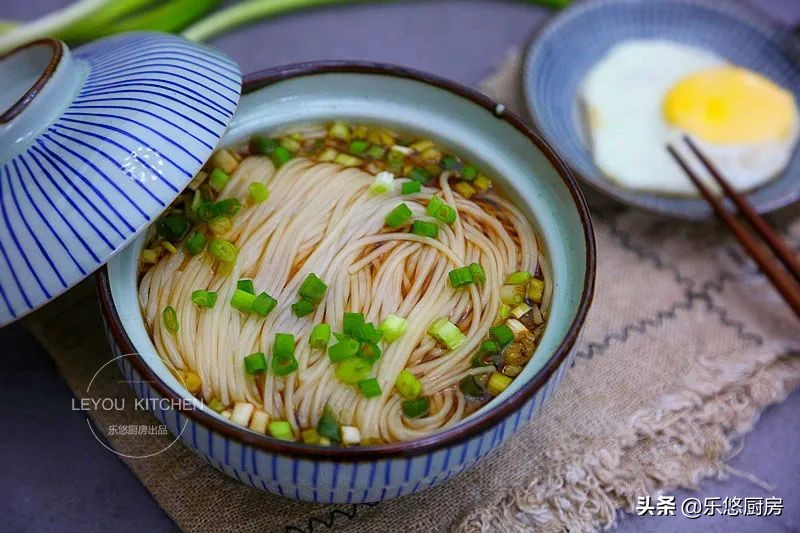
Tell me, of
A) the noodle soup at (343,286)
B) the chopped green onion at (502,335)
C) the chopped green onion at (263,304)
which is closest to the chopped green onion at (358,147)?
the noodle soup at (343,286)

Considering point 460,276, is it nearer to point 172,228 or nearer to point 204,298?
point 204,298

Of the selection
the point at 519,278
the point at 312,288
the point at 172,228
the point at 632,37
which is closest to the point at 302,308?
the point at 312,288

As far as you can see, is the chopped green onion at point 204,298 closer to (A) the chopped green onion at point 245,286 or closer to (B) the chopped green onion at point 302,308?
(A) the chopped green onion at point 245,286

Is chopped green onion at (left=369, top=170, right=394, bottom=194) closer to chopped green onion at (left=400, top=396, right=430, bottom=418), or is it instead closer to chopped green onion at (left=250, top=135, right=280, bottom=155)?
chopped green onion at (left=250, top=135, right=280, bottom=155)

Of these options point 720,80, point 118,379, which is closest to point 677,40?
point 720,80

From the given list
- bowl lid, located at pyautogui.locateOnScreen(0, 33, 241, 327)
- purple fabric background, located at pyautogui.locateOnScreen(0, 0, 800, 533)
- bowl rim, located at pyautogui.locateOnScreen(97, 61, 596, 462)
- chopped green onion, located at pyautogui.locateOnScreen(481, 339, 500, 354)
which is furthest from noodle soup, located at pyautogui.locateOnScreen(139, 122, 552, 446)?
purple fabric background, located at pyautogui.locateOnScreen(0, 0, 800, 533)

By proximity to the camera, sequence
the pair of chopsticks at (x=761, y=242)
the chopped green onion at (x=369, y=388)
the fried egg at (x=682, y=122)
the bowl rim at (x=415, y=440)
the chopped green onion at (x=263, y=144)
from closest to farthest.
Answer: the bowl rim at (x=415, y=440), the chopped green onion at (x=369, y=388), the chopped green onion at (x=263, y=144), the pair of chopsticks at (x=761, y=242), the fried egg at (x=682, y=122)

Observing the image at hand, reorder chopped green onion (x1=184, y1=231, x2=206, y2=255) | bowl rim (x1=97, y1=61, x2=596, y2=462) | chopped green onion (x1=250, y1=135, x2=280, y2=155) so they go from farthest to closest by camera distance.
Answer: chopped green onion (x1=250, y1=135, x2=280, y2=155) < chopped green onion (x1=184, y1=231, x2=206, y2=255) < bowl rim (x1=97, y1=61, x2=596, y2=462)
